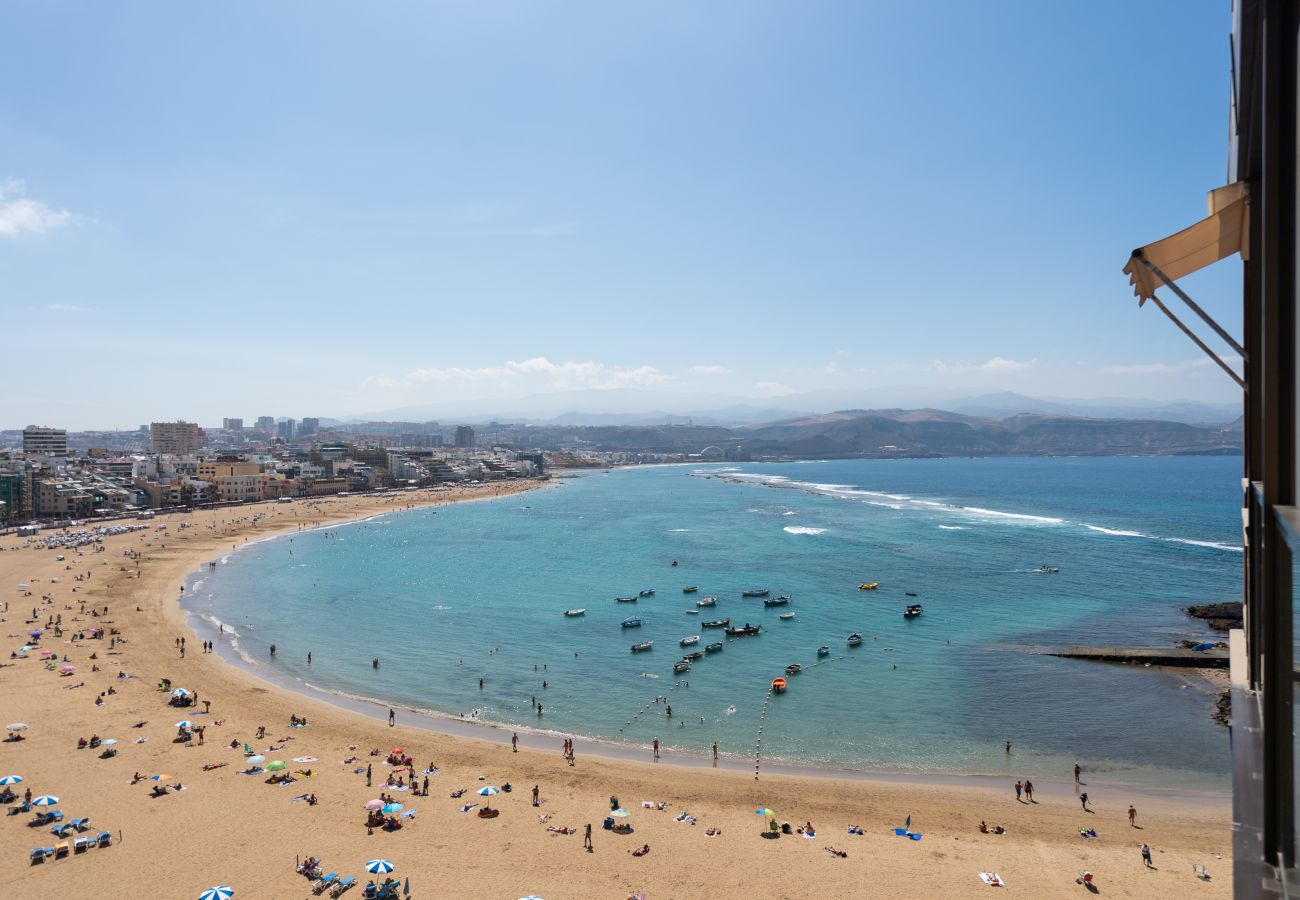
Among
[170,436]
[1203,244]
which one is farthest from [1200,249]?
[170,436]

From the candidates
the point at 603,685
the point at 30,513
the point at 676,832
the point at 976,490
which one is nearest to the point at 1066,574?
the point at 603,685

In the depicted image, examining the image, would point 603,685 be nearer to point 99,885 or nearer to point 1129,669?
point 99,885

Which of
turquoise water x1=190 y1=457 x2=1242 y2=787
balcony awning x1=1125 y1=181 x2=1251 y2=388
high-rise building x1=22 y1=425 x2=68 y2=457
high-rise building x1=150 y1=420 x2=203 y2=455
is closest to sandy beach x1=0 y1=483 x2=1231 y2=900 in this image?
turquoise water x1=190 y1=457 x2=1242 y2=787

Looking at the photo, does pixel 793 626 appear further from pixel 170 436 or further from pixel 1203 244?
pixel 170 436

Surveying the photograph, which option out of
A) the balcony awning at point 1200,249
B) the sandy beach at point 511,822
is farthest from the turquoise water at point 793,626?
the balcony awning at point 1200,249

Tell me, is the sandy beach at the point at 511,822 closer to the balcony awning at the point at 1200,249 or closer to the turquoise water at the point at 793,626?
the turquoise water at the point at 793,626

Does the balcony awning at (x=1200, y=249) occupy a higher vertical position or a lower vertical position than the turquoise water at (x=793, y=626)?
higher
